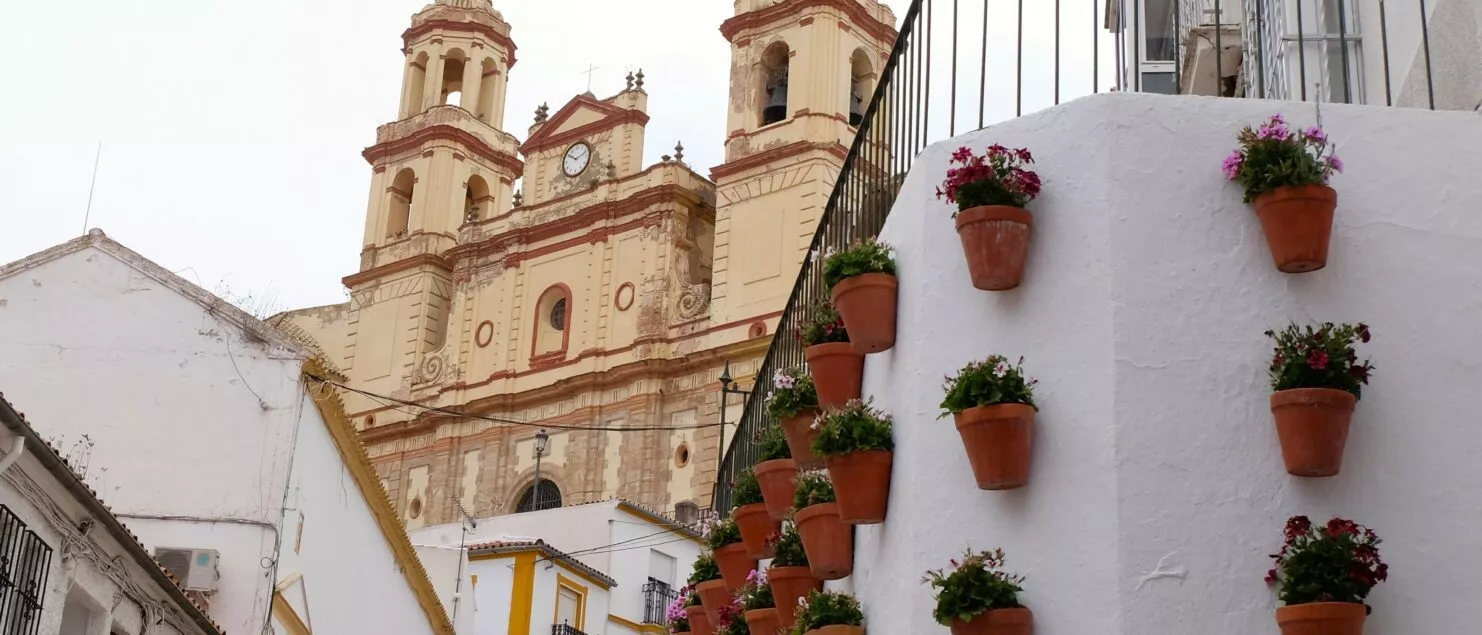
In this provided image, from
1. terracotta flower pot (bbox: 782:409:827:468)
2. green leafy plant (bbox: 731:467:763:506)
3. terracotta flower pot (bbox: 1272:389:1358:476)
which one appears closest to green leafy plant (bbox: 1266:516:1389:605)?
terracotta flower pot (bbox: 1272:389:1358:476)

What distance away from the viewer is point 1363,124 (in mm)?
6883

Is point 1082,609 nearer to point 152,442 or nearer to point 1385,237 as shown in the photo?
point 1385,237

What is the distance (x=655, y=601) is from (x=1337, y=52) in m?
24.4

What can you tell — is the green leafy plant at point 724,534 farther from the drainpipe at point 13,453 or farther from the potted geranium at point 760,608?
the drainpipe at point 13,453

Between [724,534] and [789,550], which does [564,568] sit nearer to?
[724,534]

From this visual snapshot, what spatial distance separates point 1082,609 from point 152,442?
47.9 feet

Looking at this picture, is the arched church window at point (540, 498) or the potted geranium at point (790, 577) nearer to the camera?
the potted geranium at point (790, 577)

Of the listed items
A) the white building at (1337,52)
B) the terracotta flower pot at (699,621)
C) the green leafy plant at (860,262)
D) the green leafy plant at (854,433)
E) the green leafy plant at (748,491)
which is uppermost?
the white building at (1337,52)

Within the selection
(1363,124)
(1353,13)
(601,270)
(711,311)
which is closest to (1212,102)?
(1363,124)

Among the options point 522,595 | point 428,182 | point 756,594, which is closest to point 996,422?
point 756,594

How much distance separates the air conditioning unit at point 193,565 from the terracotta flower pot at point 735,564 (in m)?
9.97

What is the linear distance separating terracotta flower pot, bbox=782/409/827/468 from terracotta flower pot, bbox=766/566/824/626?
0.46 metres

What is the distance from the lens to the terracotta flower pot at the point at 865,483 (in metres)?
7.25

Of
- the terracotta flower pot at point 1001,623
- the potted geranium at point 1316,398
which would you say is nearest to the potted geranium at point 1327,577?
the potted geranium at point 1316,398
